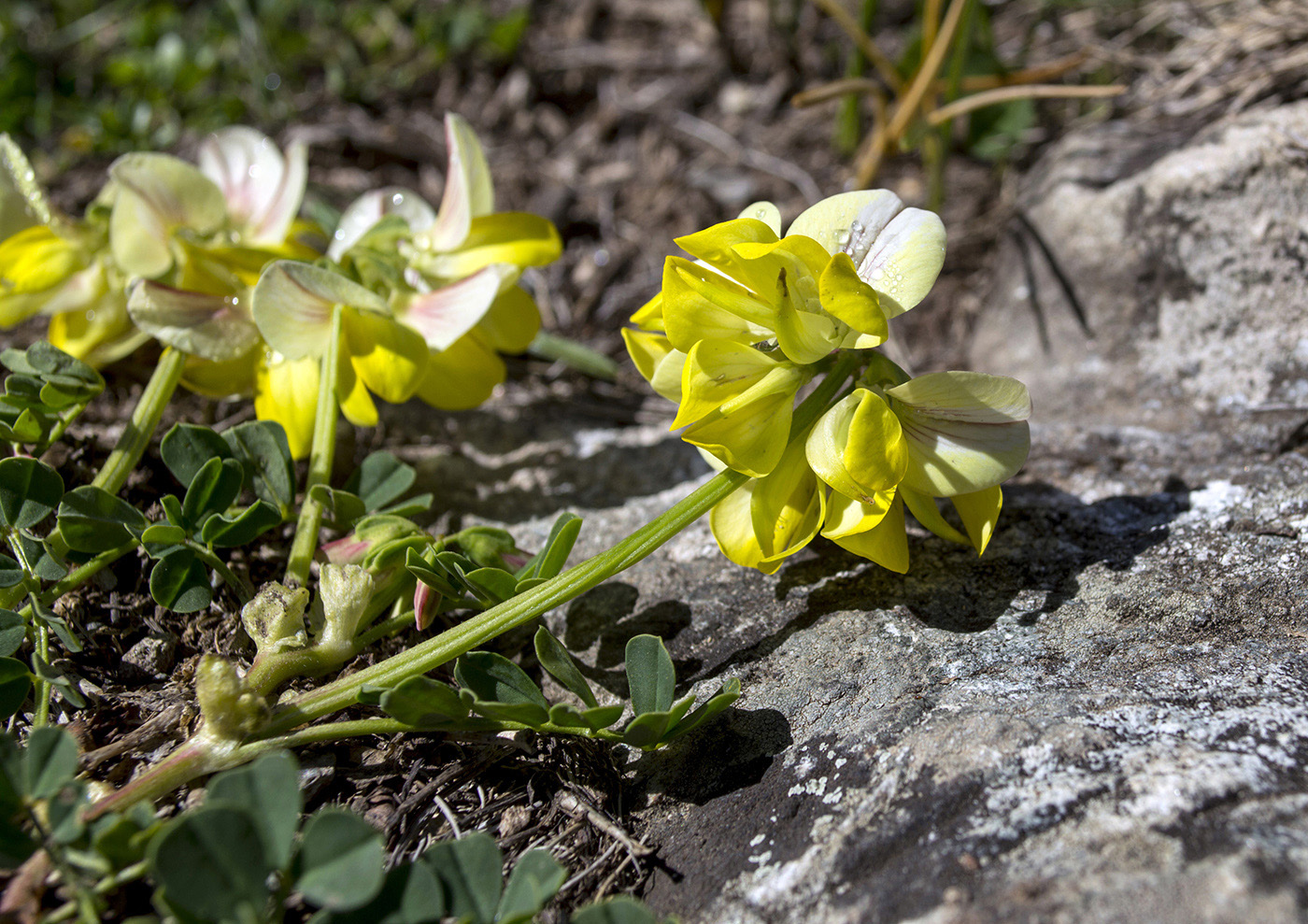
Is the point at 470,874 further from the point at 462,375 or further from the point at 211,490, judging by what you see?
the point at 462,375

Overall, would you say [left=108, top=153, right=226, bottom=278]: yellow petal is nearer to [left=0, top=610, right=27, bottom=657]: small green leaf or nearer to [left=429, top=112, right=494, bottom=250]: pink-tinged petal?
[left=429, top=112, right=494, bottom=250]: pink-tinged petal

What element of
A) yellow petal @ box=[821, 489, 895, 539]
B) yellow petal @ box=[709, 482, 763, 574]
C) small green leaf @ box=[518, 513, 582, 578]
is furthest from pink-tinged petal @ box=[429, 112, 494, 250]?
yellow petal @ box=[821, 489, 895, 539]

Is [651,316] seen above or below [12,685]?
above

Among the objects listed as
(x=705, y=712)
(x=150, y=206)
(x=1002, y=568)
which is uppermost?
(x=150, y=206)

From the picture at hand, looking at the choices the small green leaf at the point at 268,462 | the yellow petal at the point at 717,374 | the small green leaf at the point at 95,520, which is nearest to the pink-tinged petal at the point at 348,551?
the small green leaf at the point at 268,462

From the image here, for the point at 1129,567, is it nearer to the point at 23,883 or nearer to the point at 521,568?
the point at 521,568

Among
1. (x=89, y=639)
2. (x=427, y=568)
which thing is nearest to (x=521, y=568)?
(x=427, y=568)

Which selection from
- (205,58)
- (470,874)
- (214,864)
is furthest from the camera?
(205,58)

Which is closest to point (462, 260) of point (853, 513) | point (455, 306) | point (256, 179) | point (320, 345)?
point (455, 306)
